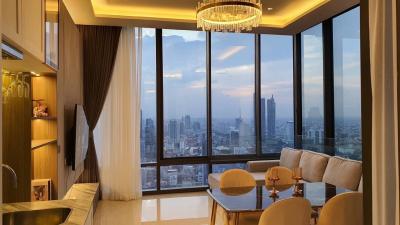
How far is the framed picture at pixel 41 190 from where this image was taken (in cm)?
279

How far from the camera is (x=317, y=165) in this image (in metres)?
4.75

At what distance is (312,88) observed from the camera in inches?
230

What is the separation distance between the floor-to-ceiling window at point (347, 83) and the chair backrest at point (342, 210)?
80.2 inches

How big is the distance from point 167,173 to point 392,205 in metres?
5.00

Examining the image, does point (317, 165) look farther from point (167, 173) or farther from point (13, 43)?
point (13, 43)

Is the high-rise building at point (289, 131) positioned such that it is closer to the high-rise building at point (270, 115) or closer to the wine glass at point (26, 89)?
the high-rise building at point (270, 115)

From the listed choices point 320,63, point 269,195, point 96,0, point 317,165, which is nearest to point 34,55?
point 269,195

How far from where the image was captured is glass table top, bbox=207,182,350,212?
2.76 meters

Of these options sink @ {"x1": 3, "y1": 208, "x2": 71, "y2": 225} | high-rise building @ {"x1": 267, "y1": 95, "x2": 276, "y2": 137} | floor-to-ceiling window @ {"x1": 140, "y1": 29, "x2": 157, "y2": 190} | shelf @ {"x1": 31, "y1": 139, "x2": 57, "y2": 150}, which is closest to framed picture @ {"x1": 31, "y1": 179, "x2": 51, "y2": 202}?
shelf @ {"x1": 31, "y1": 139, "x2": 57, "y2": 150}

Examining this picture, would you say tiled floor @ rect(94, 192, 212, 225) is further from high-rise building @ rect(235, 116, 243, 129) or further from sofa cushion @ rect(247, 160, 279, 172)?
high-rise building @ rect(235, 116, 243, 129)

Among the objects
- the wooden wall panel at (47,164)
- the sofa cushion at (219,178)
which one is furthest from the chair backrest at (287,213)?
the sofa cushion at (219,178)

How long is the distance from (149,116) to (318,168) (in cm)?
303

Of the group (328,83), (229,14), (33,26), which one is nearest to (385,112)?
(33,26)

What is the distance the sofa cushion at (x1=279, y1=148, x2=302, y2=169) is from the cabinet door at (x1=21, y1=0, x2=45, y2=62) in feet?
14.2
